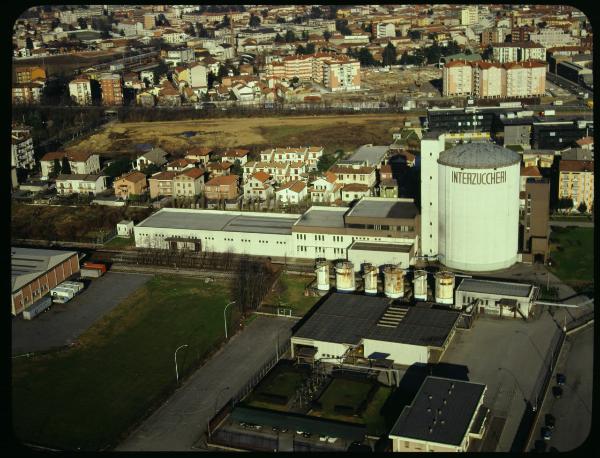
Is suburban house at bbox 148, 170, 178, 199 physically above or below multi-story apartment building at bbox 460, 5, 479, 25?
below

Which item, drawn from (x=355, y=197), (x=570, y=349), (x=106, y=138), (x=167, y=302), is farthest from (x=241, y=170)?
(x=570, y=349)

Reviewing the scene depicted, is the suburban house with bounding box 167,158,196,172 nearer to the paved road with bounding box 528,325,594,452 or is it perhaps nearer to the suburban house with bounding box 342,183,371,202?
the suburban house with bounding box 342,183,371,202

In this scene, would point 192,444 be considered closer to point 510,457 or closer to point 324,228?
point 510,457

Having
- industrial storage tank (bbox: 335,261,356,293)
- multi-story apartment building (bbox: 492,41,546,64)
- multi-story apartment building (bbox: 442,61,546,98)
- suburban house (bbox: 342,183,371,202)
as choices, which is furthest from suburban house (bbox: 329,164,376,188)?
multi-story apartment building (bbox: 492,41,546,64)

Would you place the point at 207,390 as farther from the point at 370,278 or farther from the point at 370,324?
the point at 370,278

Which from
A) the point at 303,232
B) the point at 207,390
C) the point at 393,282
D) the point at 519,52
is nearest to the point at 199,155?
the point at 303,232

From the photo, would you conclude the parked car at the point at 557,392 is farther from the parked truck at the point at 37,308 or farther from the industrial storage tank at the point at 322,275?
the parked truck at the point at 37,308
